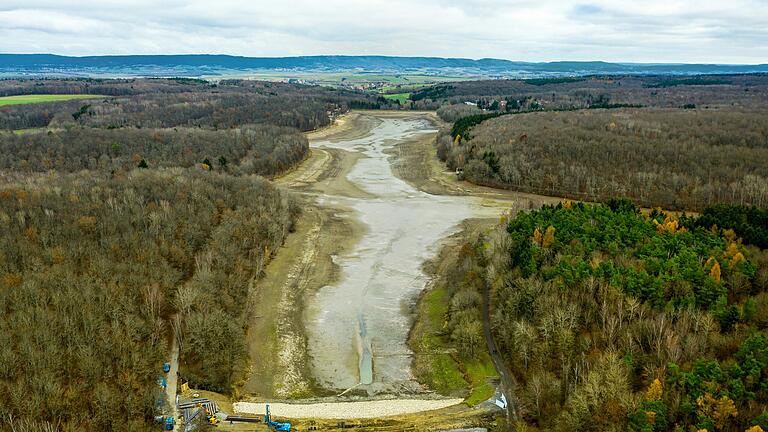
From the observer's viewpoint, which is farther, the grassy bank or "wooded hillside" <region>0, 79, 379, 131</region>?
"wooded hillside" <region>0, 79, 379, 131</region>

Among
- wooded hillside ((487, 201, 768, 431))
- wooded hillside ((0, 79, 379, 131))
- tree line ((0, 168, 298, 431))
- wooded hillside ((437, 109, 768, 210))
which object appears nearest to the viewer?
wooded hillside ((487, 201, 768, 431))

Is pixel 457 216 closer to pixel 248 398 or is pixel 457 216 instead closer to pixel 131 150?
pixel 248 398

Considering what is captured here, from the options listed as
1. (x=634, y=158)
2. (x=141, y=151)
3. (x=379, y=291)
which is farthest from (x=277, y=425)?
(x=141, y=151)

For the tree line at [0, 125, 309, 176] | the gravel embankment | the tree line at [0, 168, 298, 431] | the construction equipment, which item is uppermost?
the tree line at [0, 125, 309, 176]

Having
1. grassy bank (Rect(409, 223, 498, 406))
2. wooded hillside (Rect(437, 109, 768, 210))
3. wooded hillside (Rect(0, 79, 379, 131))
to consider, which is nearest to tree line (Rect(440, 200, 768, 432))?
grassy bank (Rect(409, 223, 498, 406))

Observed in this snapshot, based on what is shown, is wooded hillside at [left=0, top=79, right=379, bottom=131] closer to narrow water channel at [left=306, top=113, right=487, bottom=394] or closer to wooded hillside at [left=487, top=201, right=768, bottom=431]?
narrow water channel at [left=306, top=113, right=487, bottom=394]

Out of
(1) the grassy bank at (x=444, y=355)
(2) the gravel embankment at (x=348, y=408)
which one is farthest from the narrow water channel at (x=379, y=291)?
(2) the gravel embankment at (x=348, y=408)

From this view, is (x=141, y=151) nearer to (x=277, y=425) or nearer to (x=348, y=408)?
(x=348, y=408)

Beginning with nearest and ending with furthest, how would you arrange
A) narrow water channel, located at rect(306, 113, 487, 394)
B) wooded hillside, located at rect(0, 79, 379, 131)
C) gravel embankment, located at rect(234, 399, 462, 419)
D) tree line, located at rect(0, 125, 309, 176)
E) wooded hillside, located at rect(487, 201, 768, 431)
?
wooded hillside, located at rect(487, 201, 768, 431) < gravel embankment, located at rect(234, 399, 462, 419) < narrow water channel, located at rect(306, 113, 487, 394) < tree line, located at rect(0, 125, 309, 176) < wooded hillside, located at rect(0, 79, 379, 131)
